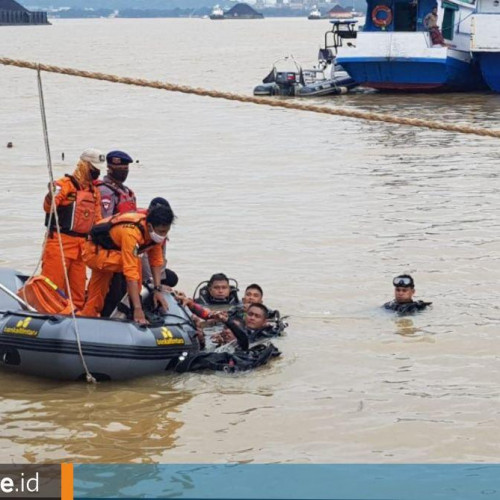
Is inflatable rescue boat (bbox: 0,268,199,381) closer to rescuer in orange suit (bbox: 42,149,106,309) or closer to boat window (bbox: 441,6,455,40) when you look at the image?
rescuer in orange suit (bbox: 42,149,106,309)

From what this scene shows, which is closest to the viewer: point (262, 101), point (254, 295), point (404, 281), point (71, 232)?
point (262, 101)

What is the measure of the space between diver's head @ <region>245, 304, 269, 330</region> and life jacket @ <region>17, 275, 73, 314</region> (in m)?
1.67

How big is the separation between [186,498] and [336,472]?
3.76 ft

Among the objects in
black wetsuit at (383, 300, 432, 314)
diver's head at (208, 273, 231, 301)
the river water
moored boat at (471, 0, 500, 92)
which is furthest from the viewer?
moored boat at (471, 0, 500, 92)

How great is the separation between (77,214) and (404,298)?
12.0 ft

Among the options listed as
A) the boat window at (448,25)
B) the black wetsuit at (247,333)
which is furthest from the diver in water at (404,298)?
the boat window at (448,25)

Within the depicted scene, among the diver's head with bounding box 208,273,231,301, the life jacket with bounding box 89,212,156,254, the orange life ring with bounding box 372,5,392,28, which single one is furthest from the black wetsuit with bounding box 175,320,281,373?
the orange life ring with bounding box 372,5,392,28

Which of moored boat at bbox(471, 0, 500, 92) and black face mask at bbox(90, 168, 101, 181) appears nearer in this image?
black face mask at bbox(90, 168, 101, 181)

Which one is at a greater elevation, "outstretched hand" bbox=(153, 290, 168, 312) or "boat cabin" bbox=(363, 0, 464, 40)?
"boat cabin" bbox=(363, 0, 464, 40)

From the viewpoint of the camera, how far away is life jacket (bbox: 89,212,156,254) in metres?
10.1

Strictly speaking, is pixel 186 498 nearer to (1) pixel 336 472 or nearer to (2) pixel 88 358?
(1) pixel 336 472

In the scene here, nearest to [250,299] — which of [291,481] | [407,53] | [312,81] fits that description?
[291,481]

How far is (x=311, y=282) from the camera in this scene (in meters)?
14.3

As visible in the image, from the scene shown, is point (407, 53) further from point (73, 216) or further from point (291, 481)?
point (291, 481)
